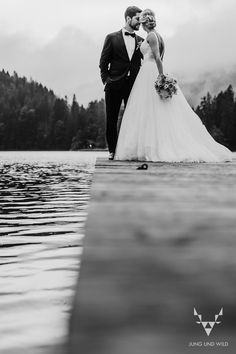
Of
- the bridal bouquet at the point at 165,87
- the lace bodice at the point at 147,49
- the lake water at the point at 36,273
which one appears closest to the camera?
the lake water at the point at 36,273

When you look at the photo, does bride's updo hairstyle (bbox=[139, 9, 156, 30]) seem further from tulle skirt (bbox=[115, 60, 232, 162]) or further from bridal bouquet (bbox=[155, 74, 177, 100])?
bridal bouquet (bbox=[155, 74, 177, 100])

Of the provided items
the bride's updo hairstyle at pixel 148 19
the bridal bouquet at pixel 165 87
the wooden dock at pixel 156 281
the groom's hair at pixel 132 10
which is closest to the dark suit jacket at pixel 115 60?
the groom's hair at pixel 132 10

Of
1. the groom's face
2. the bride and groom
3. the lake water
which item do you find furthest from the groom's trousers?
the lake water

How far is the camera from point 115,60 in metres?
10.3

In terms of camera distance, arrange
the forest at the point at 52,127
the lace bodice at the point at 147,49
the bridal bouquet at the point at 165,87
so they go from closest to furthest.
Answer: the bridal bouquet at the point at 165,87, the lace bodice at the point at 147,49, the forest at the point at 52,127

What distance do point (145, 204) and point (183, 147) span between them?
627 centimetres

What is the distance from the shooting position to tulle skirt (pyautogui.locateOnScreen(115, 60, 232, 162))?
8969mm

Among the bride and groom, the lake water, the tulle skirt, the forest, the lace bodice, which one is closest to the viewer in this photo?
the lake water

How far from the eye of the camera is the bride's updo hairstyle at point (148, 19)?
9594mm

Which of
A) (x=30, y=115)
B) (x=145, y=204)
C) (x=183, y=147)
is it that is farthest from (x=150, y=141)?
(x=30, y=115)

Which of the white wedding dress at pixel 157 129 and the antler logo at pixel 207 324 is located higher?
the white wedding dress at pixel 157 129

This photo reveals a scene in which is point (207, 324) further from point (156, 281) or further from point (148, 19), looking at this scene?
point (148, 19)

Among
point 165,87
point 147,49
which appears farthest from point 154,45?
point 165,87

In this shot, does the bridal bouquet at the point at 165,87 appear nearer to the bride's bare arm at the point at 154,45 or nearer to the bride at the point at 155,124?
the bride at the point at 155,124
